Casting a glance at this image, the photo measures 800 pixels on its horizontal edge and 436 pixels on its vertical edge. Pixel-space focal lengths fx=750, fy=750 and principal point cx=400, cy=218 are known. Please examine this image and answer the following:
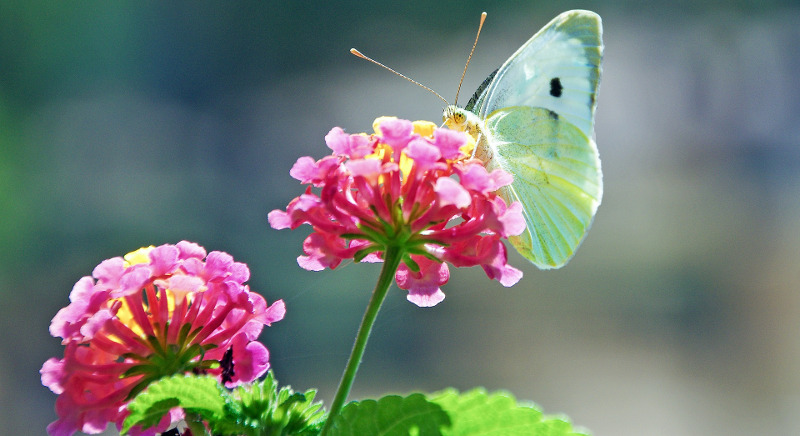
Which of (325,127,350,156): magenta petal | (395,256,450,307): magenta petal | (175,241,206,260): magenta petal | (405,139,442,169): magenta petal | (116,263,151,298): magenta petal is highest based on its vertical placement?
(325,127,350,156): magenta petal

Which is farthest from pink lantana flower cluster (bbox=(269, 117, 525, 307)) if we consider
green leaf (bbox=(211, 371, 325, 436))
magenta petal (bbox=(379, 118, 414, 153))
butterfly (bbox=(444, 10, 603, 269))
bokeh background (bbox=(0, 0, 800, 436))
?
bokeh background (bbox=(0, 0, 800, 436))

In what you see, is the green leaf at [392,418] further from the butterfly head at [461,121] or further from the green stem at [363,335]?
the butterfly head at [461,121]

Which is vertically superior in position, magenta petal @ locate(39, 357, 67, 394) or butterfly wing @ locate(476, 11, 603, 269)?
butterfly wing @ locate(476, 11, 603, 269)

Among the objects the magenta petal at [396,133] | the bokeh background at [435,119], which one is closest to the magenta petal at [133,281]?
the magenta petal at [396,133]

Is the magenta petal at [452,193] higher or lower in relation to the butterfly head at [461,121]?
lower

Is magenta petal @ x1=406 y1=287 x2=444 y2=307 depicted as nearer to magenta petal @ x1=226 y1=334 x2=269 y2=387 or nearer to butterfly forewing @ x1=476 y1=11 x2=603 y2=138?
magenta petal @ x1=226 y1=334 x2=269 y2=387

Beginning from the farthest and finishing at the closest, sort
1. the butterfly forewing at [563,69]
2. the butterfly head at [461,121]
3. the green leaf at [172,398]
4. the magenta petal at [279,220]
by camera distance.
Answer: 1. the butterfly head at [461,121]
2. the butterfly forewing at [563,69]
3. the magenta petal at [279,220]
4. the green leaf at [172,398]

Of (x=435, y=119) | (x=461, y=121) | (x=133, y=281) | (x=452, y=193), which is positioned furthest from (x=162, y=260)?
(x=435, y=119)

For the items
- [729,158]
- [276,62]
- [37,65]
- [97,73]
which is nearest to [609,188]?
[729,158]
